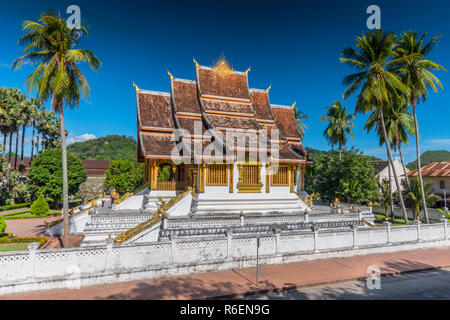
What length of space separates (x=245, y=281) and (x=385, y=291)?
192 inches

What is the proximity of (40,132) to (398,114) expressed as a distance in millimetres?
46380

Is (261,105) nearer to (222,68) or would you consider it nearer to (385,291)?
(222,68)

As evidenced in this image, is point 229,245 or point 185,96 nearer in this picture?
point 229,245

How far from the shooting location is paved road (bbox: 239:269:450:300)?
28.1ft

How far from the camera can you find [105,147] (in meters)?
112

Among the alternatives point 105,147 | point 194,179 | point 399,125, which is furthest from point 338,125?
point 105,147

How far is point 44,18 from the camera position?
37.4 feet

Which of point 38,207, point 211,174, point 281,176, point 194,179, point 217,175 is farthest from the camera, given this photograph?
point 38,207

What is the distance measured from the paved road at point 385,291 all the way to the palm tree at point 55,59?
10188 mm

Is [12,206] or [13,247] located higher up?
[12,206]

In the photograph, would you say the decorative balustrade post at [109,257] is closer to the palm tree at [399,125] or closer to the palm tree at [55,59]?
the palm tree at [55,59]

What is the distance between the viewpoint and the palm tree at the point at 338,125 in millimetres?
31641

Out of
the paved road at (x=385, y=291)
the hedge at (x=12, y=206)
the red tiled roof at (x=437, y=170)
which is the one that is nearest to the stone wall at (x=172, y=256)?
the paved road at (x=385, y=291)
